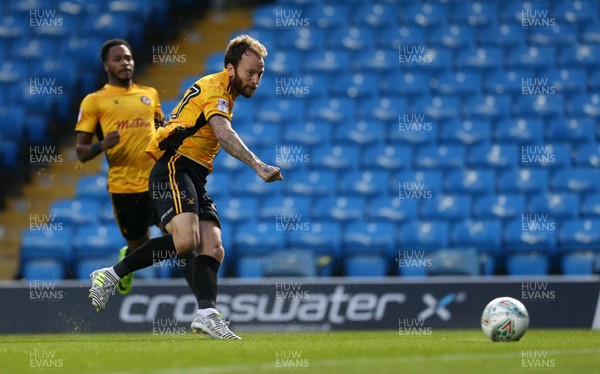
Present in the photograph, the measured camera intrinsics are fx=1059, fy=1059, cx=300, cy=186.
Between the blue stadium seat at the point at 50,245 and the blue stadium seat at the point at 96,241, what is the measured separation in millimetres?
97

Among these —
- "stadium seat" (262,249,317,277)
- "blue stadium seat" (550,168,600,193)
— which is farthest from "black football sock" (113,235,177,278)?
"blue stadium seat" (550,168,600,193)

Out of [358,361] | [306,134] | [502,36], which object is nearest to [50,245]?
[306,134]

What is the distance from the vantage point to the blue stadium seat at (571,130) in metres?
13.6

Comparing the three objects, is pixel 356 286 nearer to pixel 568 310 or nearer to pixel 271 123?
pixel 568 310

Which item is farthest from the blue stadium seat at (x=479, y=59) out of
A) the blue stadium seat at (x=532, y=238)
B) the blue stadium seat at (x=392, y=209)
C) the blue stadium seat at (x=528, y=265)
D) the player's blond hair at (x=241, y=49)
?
the player's blond hair at (x=241, y=49)

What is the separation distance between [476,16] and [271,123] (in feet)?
11.4

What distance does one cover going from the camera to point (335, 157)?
13430mm

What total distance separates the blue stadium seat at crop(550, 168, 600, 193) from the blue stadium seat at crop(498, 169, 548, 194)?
14 centimetres

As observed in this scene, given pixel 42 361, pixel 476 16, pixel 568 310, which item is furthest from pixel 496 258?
pixel 42 361

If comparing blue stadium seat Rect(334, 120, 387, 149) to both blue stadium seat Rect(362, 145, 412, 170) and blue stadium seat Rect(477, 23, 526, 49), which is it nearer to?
blue stadium seat Rect(362, 145, 412, 170)

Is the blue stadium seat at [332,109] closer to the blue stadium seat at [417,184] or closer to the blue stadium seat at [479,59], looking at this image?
the blue stadium seat at [417,184]

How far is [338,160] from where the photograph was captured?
13.4 metres

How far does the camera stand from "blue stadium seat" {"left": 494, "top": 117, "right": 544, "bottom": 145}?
13.5 meters

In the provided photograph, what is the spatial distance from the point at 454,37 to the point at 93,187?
5.42 m
